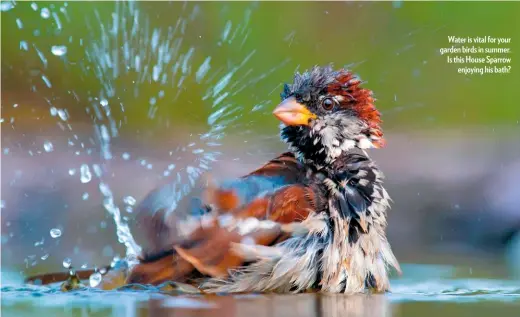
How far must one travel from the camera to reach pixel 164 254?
12.6 feet

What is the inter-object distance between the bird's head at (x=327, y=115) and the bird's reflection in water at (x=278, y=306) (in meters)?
0.75

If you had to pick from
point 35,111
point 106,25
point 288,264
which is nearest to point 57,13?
point 106,25

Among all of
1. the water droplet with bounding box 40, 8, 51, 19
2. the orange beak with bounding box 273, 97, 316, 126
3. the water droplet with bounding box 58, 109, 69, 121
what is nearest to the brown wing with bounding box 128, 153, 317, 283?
the orange beak with bounding box 273, 97, 316, 126

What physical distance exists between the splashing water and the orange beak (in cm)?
101

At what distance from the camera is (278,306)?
3518mm

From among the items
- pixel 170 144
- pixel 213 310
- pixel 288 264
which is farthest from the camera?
pixel 170 144

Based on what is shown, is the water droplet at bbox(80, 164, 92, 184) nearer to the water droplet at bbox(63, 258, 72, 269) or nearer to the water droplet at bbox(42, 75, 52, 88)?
the water droplet at bbox(42, 75, 52, 88)

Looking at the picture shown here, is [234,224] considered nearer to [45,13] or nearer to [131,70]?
[131,70]

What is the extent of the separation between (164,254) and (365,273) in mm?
997

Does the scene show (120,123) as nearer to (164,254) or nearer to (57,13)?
(57,13)

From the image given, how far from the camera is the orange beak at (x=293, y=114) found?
4016 millimetres

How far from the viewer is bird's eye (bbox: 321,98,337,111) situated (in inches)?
161

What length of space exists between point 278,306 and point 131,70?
2.31 meters

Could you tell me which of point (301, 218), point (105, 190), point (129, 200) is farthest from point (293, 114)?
point (105, 190)
